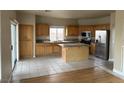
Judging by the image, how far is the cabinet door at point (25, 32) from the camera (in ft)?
27.8

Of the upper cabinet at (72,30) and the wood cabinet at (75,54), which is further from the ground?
the upper cabinet at (72,30)

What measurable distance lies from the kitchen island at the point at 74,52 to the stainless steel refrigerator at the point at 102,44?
90 cm

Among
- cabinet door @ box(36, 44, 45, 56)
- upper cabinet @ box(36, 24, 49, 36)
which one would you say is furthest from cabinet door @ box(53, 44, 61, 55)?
upper cabinet @ box(36, 24, 49, 36)

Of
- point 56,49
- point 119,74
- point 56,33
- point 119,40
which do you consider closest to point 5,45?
point 119,40

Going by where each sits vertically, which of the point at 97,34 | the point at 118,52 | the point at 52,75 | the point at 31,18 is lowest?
the point at 52,75

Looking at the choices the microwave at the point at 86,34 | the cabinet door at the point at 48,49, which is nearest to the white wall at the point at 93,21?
the microwave at the point at 86,34

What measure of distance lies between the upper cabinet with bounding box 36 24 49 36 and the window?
69 cm

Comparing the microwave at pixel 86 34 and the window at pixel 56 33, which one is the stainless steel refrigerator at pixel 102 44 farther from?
Result: the window at pixel 56 33

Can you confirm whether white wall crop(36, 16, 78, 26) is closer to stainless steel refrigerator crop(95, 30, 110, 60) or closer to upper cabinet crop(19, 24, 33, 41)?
upper cabinet crop(19, 24, 33, 41)

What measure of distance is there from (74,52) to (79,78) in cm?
291
